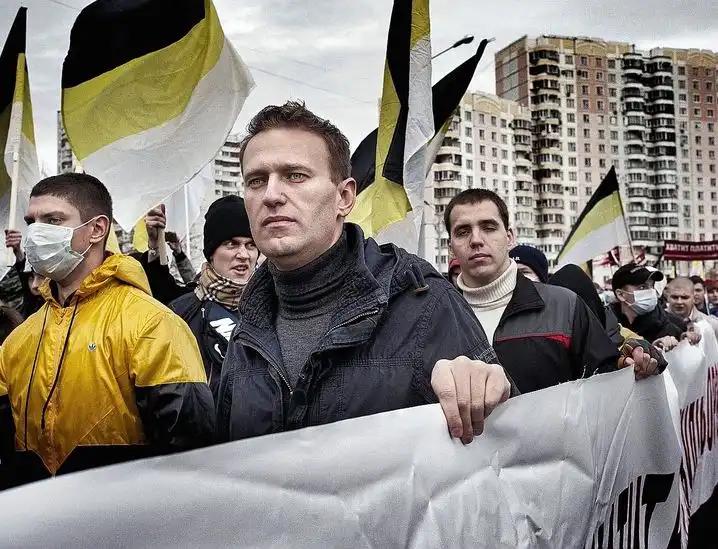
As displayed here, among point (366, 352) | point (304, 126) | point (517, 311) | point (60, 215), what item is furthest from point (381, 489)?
point (517, 311)

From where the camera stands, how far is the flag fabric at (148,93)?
17.5ft

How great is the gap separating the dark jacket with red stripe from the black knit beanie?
4.87ft

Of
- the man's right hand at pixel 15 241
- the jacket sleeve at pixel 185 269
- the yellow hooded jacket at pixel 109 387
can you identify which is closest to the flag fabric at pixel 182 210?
the jacket sleeve at pixel 185 269

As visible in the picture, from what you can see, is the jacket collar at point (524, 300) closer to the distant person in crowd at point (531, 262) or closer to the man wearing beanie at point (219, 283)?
the distant person in crowd at point (531, 262)

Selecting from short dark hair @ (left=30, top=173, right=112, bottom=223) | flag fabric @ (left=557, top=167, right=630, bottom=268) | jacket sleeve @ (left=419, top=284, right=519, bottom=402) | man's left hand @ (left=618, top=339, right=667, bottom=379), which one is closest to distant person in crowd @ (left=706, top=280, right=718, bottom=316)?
flag fabric @ (left=557, top=167, right=630, bottom=268)

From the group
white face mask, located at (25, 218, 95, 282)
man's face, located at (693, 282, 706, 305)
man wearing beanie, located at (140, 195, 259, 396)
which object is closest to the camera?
white face mask, located at (25, 218, 95, 282)

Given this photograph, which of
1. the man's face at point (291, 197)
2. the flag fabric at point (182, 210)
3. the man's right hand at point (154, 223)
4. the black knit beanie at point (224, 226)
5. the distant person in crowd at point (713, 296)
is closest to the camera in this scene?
the man's face at point (291, 197)

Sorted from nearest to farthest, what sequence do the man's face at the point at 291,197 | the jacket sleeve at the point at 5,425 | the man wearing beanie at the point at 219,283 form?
the man's face at the point at 291,197 → the jacket sleeve at the point at 5,425 → the man wearing beanie at the point at 219,283

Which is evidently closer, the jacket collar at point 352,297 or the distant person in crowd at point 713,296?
the jacket collar at point 352,297

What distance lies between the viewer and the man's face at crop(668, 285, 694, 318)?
835cm

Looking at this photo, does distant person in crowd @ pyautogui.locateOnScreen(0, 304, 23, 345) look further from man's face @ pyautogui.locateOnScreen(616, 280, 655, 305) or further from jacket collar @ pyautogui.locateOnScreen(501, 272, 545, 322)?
man's face @ pyautogui.locateOnScreen(616, 280, 655, 305)

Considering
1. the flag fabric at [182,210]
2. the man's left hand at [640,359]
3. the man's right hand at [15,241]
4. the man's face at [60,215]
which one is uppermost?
the flag fabric at [182,210]

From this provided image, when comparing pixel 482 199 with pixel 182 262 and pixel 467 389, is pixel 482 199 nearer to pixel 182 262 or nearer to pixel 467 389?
pixel 467 389

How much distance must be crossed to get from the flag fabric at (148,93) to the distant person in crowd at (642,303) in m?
3.21
